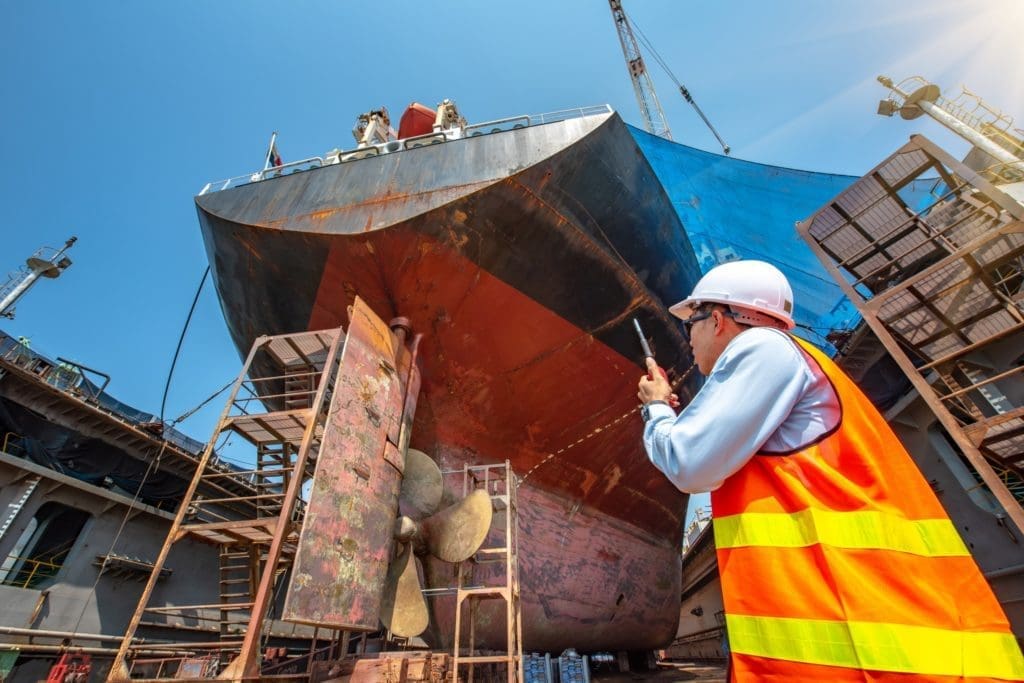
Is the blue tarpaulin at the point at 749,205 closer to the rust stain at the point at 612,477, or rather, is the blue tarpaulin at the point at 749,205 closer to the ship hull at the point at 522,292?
the ship hull at the point at 522,292

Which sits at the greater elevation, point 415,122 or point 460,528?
point 415,122

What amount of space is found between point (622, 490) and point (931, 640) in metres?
8.45

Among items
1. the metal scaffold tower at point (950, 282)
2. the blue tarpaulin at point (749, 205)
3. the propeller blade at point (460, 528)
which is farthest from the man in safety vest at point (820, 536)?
the blue tarpaulin at point (749, 205)

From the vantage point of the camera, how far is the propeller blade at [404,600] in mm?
5020

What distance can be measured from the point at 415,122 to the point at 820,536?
12.5 metres

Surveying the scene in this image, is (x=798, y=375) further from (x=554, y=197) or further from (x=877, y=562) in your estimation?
(x=554, y=197)

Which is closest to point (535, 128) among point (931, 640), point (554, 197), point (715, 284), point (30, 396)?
point (554, 197)

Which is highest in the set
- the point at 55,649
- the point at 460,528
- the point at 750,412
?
the point at 460,528

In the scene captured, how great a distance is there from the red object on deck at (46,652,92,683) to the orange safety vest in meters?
11.4

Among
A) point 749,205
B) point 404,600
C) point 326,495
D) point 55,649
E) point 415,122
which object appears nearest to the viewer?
point 326,495

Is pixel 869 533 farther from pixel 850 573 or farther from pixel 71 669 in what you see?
pixel 71 669

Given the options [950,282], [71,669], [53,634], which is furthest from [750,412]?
[53,634]

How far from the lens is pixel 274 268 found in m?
6.75

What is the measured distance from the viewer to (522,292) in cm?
681
